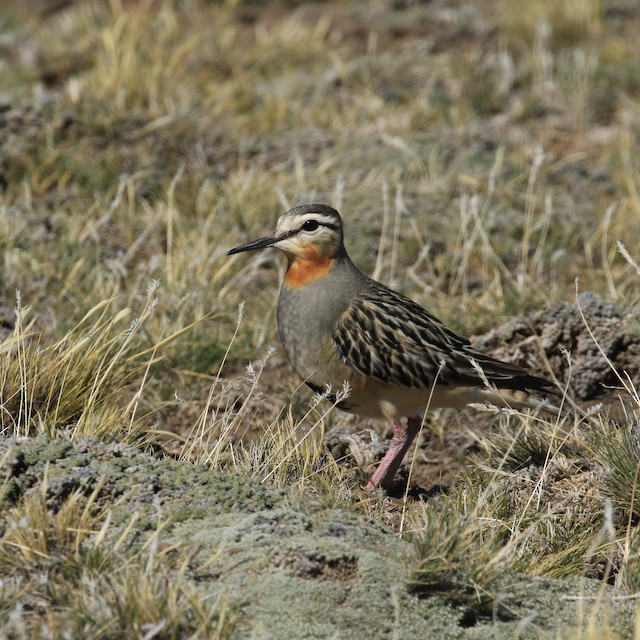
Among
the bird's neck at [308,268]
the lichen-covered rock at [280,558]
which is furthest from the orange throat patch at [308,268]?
the lichen-covered rock at [280,558]

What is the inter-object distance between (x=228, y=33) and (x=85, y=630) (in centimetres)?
853

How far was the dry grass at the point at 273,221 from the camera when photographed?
176 inches

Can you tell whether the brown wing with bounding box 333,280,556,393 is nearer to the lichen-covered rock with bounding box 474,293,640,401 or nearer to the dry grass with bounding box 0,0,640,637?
the dry grass with bounding box 0,0,640,637

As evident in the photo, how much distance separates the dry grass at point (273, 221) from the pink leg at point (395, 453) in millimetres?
183

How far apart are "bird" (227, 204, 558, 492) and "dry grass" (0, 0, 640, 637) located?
273 millimetres

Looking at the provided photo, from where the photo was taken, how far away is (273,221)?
318 inches

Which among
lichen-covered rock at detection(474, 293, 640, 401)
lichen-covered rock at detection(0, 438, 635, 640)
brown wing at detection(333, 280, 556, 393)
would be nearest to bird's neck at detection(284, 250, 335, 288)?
brown wing at detection(333, 280, 556, 393)

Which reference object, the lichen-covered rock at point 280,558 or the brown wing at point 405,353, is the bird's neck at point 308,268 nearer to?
the brown wing at point 405,353

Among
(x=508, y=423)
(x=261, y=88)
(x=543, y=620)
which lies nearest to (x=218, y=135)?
(x=261, y=88)

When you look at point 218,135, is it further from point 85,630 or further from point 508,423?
point 85,630

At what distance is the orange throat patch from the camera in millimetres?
5789

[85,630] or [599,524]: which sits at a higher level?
[85,630]

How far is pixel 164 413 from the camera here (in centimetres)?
616

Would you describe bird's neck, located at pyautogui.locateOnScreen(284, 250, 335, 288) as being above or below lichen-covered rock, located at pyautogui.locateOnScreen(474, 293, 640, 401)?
above
